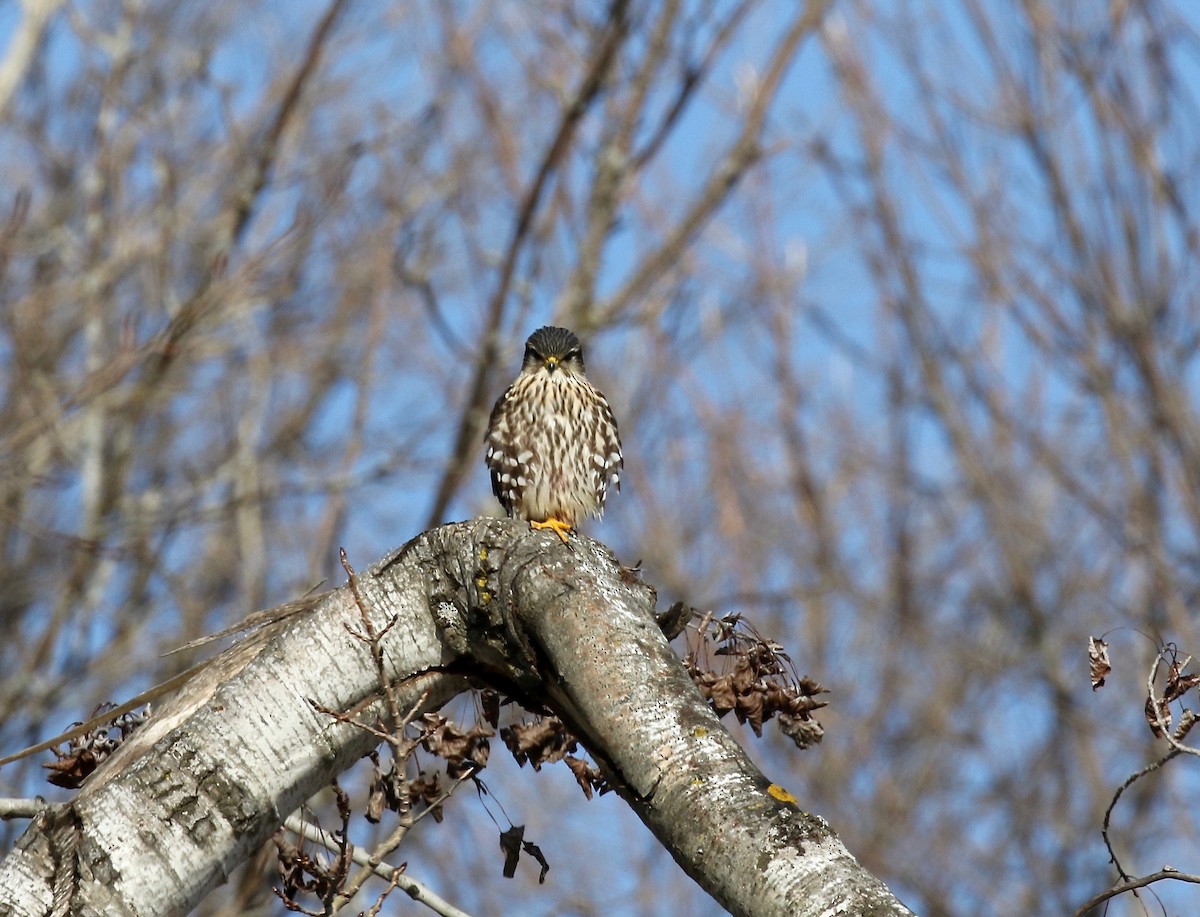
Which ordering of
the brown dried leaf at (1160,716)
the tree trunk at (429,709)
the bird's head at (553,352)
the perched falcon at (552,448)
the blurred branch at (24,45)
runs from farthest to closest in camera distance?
the blurred branch at (24,45) → the bird's head at (553,352) → the perched falcon at (552,448) → the brown dried leaf at (1160,716) → the tree trunk at (429,709)

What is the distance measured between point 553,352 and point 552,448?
0.59 m

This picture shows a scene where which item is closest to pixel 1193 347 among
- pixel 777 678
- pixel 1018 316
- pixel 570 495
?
pixel 1018 316

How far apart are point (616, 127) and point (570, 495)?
286 centimetres

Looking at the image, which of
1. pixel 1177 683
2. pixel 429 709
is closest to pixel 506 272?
pixel 429 709

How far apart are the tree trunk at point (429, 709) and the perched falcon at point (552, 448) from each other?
7.38 ft

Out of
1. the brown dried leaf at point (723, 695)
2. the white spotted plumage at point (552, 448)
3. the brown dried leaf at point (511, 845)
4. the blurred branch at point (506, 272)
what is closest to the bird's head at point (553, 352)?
the white spotted plumage at point (552, 448)

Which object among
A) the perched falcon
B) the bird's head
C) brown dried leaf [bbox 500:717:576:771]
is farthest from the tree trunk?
the bird's head

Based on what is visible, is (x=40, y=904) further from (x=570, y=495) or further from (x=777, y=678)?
(x=570, y=495)

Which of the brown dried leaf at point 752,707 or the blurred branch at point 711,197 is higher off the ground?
the blurred branch at point 711,197

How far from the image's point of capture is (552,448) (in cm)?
514

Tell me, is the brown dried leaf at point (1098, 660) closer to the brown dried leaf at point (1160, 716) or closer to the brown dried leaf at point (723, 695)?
the brown dried leaf at point (1160, 716)

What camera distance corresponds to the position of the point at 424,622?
2719 millimetres

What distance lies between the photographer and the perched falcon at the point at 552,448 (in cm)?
513

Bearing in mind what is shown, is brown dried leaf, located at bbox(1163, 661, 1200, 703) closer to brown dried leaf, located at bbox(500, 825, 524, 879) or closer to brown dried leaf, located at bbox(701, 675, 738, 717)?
brown dried leaf, located at bbox(701, 675, 738, 717)
